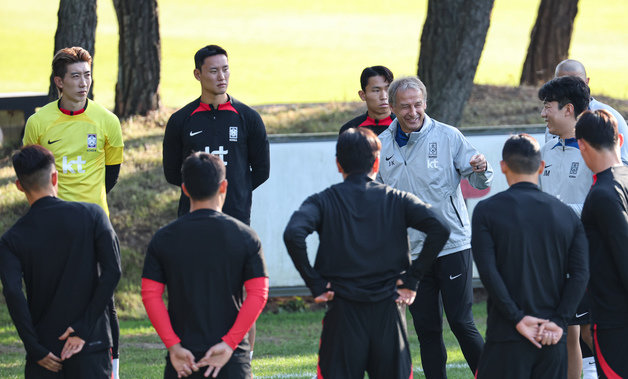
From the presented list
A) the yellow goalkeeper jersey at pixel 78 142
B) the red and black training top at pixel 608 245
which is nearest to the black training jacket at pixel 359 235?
the red and black training top at pixel 608 245

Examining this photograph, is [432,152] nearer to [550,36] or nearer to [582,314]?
[582,314]

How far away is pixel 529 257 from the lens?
4.73 metres

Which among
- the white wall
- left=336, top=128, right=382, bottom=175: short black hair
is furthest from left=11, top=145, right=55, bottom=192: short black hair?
the white wall

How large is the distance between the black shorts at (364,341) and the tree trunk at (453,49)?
9436 millimetres

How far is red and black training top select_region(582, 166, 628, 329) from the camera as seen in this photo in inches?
193

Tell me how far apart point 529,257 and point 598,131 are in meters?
0.94

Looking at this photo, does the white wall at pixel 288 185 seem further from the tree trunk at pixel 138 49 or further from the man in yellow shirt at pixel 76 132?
the tree trunk at pixel 138 49

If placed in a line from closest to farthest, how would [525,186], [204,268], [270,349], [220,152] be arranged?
[204,268]
[525,186]
[220,152]
[270,349]

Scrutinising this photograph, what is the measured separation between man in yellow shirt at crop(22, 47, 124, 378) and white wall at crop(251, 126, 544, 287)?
4.02 metres

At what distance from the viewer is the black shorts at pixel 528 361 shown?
4773 mm

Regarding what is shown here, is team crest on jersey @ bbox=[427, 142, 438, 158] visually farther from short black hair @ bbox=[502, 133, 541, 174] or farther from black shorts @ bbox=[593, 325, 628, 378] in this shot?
black shorts @ bbox=[593, 325, 628, 378]

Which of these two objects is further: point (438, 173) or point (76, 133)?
point (76, 133)

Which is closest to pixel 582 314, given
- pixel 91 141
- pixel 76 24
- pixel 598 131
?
pixel 598 131

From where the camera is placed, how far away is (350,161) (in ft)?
16.1
